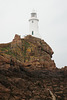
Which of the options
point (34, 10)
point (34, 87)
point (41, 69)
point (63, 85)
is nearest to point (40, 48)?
point (41, 69)

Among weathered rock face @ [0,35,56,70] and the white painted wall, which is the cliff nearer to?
weathered rock face @ [0,35,56,70]

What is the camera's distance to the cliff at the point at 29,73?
32066 millimetres

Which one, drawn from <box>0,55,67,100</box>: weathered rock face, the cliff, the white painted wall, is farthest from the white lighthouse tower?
<box>0,55,67,100</box>: weathered rock face

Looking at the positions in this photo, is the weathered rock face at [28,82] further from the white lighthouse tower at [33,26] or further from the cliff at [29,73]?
the white lighthouse tower at [33,26]

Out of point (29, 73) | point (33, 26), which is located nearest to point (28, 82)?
point (29, 73)

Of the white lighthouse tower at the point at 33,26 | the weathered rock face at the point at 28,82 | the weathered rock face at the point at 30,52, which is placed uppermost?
the white lighthouse tower at the point at 33,26

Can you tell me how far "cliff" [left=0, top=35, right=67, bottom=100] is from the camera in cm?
3207

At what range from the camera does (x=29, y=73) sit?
3800 centimetres

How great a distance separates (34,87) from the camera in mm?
36344

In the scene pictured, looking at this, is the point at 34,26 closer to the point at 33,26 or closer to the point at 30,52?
the point at 33,26

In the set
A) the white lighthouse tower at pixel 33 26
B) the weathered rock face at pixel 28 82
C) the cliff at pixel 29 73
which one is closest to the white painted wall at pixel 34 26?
the white lighthouse tower at pixel 33 26

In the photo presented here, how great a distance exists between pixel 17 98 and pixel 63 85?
13788 millimetres

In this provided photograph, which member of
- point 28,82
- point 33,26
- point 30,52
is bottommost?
point 28,82

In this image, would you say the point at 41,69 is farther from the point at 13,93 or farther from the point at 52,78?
the point at 13,93
